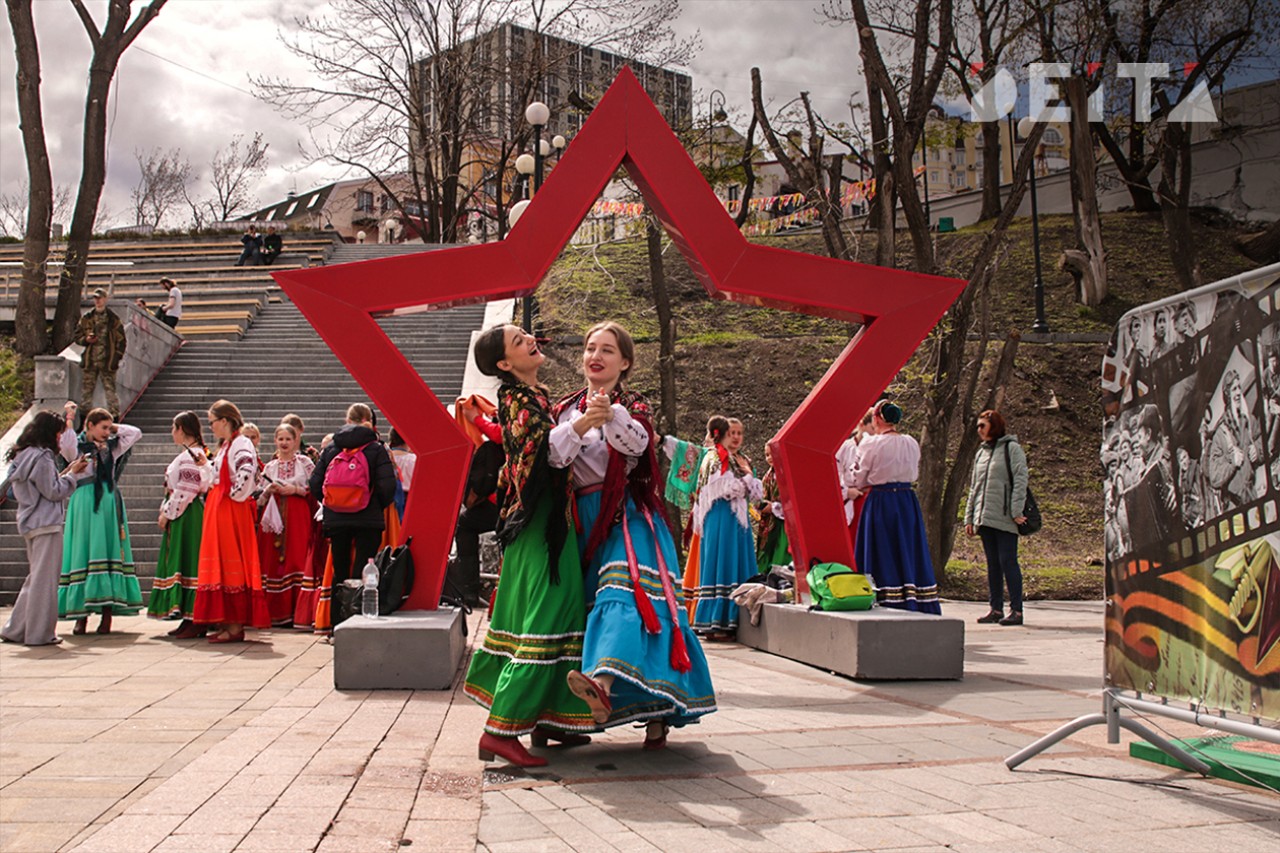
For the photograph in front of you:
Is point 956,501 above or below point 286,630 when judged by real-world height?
A: above

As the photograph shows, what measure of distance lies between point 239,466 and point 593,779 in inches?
235

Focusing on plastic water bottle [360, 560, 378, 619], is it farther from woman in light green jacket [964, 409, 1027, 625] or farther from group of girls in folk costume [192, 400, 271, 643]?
woman in light green jacket [964, 409, 1027, 625]

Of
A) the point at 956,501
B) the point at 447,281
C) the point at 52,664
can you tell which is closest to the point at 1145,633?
the point at 447,281

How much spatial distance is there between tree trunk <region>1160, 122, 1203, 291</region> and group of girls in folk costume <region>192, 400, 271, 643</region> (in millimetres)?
19590

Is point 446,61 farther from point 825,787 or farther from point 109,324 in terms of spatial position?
point 825,787

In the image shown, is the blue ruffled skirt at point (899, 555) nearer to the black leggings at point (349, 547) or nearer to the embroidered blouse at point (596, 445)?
the black leggings at point (349, 547)

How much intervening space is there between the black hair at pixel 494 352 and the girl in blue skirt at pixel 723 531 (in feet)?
17.1

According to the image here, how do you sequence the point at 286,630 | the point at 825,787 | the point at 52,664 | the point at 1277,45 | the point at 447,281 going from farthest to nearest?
the point at 1277,45
the point at 286,630
the point at 52,664
the point at 447,281
the point at 825,787

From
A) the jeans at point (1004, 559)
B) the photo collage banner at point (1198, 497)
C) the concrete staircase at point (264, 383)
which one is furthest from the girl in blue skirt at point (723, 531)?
the concrete staircase at point (264, 383)

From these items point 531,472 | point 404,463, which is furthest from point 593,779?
point 404,463

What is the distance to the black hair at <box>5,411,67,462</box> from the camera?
30.3ft

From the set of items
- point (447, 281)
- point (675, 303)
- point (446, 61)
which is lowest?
point (447, 281)

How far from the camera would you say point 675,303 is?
28.1 m

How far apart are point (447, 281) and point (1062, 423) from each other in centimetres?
1665
